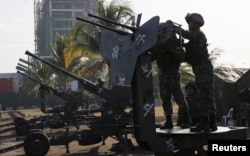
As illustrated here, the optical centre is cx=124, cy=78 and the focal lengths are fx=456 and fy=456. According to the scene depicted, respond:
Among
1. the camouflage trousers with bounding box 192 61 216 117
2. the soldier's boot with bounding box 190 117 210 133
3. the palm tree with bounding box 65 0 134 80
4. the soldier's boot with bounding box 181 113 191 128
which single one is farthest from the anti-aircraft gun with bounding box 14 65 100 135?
the soldier's boot with bounding box 190 117 210 133

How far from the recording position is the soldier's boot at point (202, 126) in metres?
5.40

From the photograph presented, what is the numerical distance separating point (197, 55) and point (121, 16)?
17.5 m

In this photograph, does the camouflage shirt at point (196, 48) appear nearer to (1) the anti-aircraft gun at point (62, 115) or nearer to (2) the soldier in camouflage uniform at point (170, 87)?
(2) the soldier in camouflage uniform at point (170, 87)

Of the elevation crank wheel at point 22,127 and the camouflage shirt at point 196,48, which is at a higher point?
the camouflage shirt at point 196,48

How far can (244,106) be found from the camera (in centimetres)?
1772

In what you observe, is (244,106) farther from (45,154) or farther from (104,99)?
(45,154)

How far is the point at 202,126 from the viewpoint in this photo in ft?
17.9

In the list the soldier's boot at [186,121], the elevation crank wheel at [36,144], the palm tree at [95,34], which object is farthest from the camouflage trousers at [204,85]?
the palm tree at [95,34]

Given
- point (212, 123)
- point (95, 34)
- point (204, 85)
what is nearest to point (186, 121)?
point (212, 123)

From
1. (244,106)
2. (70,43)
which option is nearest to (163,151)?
(244,106)

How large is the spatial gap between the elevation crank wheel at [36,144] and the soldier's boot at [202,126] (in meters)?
7.20

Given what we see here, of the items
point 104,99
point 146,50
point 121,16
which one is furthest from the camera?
point 121,16

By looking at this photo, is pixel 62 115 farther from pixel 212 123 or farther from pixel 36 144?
pixel 212 123

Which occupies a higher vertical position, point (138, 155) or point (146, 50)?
point (146, 50)
